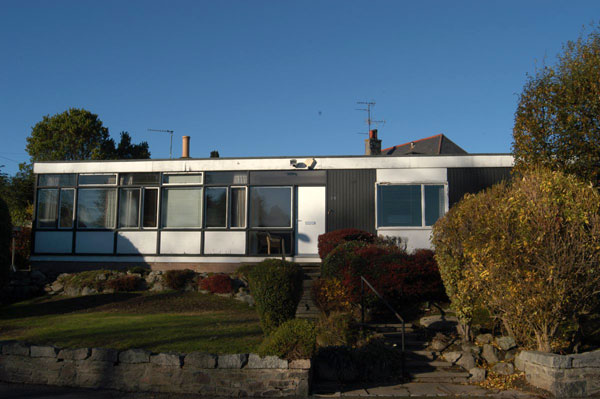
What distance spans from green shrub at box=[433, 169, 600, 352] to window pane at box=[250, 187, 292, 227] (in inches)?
310

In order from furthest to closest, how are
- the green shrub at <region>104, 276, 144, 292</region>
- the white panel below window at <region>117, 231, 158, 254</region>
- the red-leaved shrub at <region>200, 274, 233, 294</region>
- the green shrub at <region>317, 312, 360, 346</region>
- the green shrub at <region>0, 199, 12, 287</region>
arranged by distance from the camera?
the white panel below window at <region>117, 231, 158, 254</region> → the green shrub at <region>104, 276, 144, 292</region> → the red-leaved shrub at <region>200, 274, 233, 294</region> → the green shrub at <region>0, 199, 12, 287</region> → the green shrub at <region>317, 312, 360, 346</region>

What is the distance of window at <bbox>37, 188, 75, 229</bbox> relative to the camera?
53.3ft

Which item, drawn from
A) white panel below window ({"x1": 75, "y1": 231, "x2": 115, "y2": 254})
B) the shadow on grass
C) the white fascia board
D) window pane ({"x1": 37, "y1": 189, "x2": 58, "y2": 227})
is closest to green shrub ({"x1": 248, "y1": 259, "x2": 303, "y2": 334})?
the shadow on grass

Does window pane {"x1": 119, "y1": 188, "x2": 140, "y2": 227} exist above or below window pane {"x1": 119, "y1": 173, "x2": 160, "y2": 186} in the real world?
below

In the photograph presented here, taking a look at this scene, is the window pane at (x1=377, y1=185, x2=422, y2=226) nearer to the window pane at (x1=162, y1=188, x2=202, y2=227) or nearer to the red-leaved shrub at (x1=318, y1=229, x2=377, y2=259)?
the red-leaved shrub at (x1=318, y1=229, x2=377, y2=259)

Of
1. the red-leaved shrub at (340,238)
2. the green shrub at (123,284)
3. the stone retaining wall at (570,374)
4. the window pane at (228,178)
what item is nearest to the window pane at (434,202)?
the red-leaved shrub at (340,238)

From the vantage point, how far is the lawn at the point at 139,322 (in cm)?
815

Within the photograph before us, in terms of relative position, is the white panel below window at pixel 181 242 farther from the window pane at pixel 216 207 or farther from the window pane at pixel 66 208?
the window pane at pixel 66 208

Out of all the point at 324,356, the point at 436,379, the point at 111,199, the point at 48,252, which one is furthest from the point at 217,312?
the point at 48,252

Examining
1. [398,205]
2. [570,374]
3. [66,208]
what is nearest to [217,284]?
[398,205]

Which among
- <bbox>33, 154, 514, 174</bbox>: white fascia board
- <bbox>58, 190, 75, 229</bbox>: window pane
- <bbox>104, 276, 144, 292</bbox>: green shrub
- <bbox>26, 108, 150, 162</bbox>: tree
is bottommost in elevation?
<bbox>104, 276, 144, 292</bbox>: green shrub

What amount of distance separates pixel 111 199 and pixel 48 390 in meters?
9.62

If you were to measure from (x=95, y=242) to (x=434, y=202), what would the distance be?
34.4ft

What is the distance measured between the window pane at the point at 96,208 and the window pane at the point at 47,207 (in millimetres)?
887
